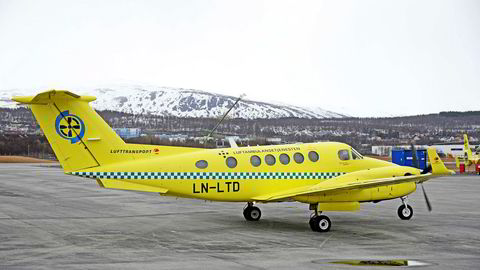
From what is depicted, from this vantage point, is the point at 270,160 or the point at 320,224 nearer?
the point at 320,224

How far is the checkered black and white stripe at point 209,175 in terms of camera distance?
18.4 meters

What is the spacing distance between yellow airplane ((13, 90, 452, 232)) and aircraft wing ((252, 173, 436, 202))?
0.10 feet

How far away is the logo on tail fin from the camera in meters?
18.1

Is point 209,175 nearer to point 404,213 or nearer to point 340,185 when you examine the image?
point 340,185

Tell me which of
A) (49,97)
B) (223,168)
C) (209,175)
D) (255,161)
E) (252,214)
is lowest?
(252,214)

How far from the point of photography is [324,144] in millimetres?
20859

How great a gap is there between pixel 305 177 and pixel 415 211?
264 inches

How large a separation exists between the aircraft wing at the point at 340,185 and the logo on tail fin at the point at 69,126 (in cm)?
586

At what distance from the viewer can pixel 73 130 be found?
18.3 metres

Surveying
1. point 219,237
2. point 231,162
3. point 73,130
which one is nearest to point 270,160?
point 231,162

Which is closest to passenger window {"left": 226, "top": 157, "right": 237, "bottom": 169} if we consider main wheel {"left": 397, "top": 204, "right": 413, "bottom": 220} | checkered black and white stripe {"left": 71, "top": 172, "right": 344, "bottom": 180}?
checkered black and white stripe {"left": 71, "top": 172, "right": 344, "bottom": 180}

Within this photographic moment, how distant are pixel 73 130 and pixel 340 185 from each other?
26.9 feet

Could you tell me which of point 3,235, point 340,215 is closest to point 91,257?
point 3,235

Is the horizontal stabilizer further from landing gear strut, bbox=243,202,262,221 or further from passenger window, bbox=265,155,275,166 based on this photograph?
landing gear strut, bbox=243,202,262,221
